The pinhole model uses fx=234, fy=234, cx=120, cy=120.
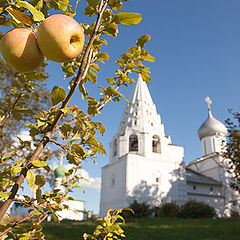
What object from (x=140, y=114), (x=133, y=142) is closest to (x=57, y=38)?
(x=133, y=142)

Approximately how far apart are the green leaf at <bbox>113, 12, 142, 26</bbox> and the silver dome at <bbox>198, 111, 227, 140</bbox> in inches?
1239

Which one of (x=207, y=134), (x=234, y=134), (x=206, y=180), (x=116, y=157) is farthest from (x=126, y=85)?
(x=207, y=134)

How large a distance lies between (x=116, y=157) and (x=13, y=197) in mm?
22748

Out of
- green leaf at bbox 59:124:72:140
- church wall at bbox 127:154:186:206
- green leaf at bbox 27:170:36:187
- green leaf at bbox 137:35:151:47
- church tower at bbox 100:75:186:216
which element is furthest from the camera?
church tower at bbox 100:75:186:216

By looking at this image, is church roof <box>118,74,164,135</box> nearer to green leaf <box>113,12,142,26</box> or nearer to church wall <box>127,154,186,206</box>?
church wall <box>127,154,186,206</box>

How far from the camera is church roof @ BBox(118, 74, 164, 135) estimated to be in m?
23.7

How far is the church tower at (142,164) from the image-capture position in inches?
843

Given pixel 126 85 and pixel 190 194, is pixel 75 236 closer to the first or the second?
pixel 126 85

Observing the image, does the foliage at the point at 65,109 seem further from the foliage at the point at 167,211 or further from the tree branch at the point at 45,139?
the foliage at the point at 167,211

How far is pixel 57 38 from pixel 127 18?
1.66 ft

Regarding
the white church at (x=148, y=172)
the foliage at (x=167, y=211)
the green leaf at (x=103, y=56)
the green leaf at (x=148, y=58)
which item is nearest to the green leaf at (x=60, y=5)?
the green leaf at (x=103, y=56)

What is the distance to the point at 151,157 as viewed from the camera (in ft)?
73.8

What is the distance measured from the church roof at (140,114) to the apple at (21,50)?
22.4 meters

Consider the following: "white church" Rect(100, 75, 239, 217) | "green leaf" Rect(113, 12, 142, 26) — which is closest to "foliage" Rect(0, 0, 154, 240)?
"green leaf" Rect(113, 12, 142, 26)
